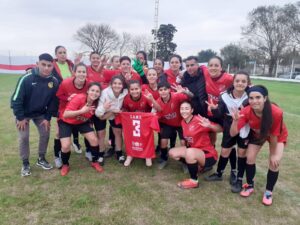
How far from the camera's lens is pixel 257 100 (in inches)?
135

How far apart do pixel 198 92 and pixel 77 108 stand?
2.04m

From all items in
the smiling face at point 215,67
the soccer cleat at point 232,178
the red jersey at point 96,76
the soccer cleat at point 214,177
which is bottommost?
the soccer cleat at point 214,177

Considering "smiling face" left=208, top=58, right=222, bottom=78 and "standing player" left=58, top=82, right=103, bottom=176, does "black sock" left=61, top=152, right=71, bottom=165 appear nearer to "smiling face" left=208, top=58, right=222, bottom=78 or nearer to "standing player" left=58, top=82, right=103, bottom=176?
"standing player" left=58, top=82, right=103, bottom=176

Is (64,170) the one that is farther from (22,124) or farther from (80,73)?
(80,73)

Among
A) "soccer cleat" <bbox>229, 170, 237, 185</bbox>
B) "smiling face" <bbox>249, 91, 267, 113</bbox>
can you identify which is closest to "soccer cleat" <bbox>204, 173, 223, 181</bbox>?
"soccer cleat" <bbox>229, 170, 237, 185</bbox>

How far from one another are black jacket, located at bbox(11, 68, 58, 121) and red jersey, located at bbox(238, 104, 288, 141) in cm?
305

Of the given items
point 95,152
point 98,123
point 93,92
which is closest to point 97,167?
point 95,152

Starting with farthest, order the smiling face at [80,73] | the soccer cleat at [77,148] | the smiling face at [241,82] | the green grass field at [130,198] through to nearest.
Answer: the soccer cleat at [77,148] → the smiling face at [80,73] → the smiling face at [241,82] → the green grass field at [130,198]

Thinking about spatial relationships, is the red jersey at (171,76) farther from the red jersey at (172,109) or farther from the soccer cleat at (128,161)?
the soccer cleat at (128,161)

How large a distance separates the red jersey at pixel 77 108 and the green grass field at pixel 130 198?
0.84m

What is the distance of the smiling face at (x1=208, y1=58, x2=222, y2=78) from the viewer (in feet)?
14.2

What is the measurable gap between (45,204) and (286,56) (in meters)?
56.2

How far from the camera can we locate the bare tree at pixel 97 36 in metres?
53.3

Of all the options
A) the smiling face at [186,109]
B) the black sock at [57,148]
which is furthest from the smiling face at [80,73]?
the smiling face at [186,109]
